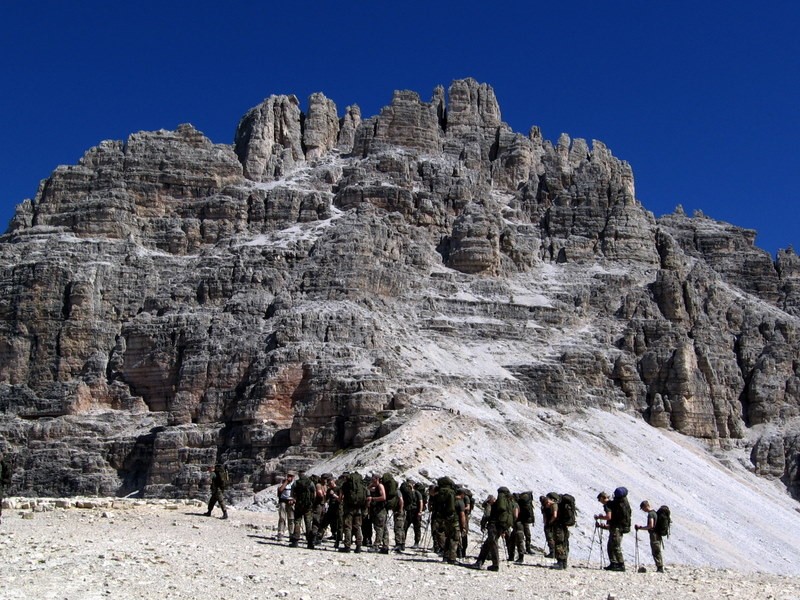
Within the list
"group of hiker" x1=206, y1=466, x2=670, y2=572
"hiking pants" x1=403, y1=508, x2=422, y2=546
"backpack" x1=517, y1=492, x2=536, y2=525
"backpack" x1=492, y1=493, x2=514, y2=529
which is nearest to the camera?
"backpack" x1=492, y1=493, x2=514, y2=529

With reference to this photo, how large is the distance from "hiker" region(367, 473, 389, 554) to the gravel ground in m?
0.74

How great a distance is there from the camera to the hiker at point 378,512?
29.9m

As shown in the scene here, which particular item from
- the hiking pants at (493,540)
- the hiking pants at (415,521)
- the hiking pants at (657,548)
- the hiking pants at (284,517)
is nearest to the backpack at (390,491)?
the hiking pants at (415,521)

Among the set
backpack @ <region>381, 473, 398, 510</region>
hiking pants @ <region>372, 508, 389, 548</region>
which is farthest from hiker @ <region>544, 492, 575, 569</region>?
hiking pants @ <region>372, 508, 389, 548</region>

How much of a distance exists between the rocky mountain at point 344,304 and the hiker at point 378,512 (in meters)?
32.7

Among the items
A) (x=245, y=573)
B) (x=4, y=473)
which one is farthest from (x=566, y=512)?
(x=4, y=473)

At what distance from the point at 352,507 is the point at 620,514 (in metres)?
6.82

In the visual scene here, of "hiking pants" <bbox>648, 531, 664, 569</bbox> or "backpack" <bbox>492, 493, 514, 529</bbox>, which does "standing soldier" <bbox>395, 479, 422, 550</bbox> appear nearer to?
"backpack" <bbox>492, 493, 514, 529</bbox>

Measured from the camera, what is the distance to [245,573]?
23797 mm

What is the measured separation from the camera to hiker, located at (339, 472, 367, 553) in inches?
1158

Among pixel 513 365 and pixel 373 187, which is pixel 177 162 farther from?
pixel 513 365

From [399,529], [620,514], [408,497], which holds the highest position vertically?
[408,497]

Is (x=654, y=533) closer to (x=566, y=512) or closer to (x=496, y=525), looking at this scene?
(x=566, y=512)

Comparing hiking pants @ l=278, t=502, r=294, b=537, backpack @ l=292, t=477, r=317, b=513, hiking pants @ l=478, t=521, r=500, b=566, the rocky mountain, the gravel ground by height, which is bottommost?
the gravel ground
